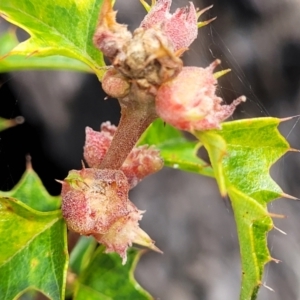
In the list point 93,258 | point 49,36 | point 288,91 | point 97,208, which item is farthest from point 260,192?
point 288,91

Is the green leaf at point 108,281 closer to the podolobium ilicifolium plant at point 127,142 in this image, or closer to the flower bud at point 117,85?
the podolobium ilicifolium plant at point 127,142

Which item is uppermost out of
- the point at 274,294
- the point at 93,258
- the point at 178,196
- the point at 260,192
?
the point at 260,192

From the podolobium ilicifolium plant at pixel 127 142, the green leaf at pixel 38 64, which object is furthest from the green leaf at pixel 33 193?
the podolobium ilicifolium plant at pixel 127 142

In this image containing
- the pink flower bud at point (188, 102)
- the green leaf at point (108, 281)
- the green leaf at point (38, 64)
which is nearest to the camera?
the pink flower bud at point (188, 102)

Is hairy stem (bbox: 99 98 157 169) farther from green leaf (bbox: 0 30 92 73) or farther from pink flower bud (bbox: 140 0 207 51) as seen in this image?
green leaf (bbox: 0 30 92 73)

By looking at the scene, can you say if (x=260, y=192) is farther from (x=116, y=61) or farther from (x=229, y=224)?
(x=229, y=224)

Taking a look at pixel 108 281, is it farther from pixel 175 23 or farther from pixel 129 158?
pixel 175 23

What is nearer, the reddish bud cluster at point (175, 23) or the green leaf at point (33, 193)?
the reddish bud cluster at point (175, 23)
